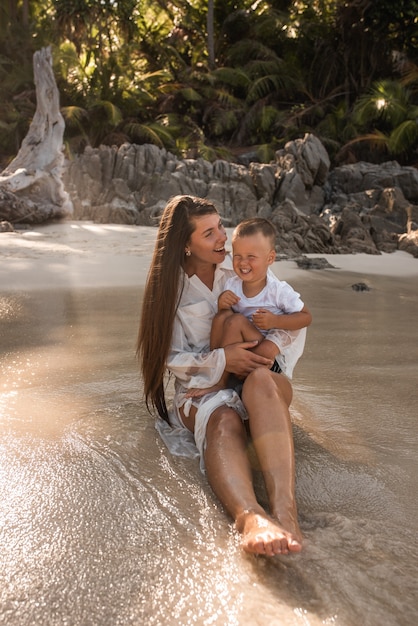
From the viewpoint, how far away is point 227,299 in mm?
2736

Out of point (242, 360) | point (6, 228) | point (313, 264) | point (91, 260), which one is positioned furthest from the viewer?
point (6, 228)

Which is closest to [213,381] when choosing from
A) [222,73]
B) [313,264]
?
[313,264]

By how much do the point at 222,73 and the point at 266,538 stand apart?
80.1 feet

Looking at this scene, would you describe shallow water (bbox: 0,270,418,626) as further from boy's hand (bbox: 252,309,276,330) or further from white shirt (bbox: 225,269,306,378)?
boy's hand (bbox: 252,309,276,330)

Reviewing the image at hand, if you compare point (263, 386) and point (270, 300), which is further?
point (270, 300)

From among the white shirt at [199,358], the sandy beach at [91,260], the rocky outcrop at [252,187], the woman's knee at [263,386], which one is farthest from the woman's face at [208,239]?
the rocky outcrop at [252,187]

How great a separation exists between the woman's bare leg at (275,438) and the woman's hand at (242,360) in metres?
0.08

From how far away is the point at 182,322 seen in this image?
9.47 feet

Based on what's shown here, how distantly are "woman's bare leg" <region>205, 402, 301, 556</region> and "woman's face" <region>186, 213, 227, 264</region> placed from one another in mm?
753

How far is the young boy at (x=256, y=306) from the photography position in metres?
2.67

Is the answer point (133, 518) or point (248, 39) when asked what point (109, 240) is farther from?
point (248, 39)

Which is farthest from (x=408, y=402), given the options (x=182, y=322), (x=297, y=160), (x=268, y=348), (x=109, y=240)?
(x=297, y=160)

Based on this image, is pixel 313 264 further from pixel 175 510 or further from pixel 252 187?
pixel 175 510

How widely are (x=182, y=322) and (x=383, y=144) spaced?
19282 mm
